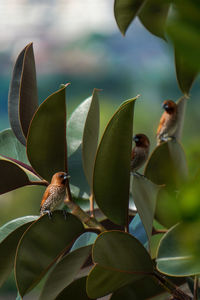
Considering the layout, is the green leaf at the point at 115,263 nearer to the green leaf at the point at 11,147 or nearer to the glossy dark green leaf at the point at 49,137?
the glossy dark green leaf at the point at 49,137

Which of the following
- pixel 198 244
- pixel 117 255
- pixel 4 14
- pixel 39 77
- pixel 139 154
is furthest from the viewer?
pixel 4 14

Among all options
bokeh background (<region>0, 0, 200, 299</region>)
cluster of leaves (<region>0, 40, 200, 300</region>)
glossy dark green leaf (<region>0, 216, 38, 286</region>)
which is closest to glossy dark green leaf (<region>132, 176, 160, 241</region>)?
cluster of leaves (<region>0, 40, 200, 300</region>)

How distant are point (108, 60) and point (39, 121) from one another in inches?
182

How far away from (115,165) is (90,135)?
2.9 inches

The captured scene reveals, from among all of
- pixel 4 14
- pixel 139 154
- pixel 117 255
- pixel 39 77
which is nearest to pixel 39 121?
pixel 117 255

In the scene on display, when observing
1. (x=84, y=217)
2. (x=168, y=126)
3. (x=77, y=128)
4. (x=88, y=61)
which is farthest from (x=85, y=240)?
(x=88, y=61)

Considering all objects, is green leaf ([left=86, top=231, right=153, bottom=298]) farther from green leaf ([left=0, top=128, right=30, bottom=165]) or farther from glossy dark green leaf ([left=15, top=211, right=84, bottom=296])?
green leaf ([left=0, top=128, right=30, bottom=165])

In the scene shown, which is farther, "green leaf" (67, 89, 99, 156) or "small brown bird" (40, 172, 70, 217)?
"green leaf" (67, 89, 99, 156)

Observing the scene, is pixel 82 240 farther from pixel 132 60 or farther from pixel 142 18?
pixel 132 60

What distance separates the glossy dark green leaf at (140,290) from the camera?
0.41m

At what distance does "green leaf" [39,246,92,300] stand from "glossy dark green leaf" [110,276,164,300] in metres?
0.05

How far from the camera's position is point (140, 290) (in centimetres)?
42

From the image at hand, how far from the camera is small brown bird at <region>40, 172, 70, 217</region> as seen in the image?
40 centimetres

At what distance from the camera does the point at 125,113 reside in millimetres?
353
